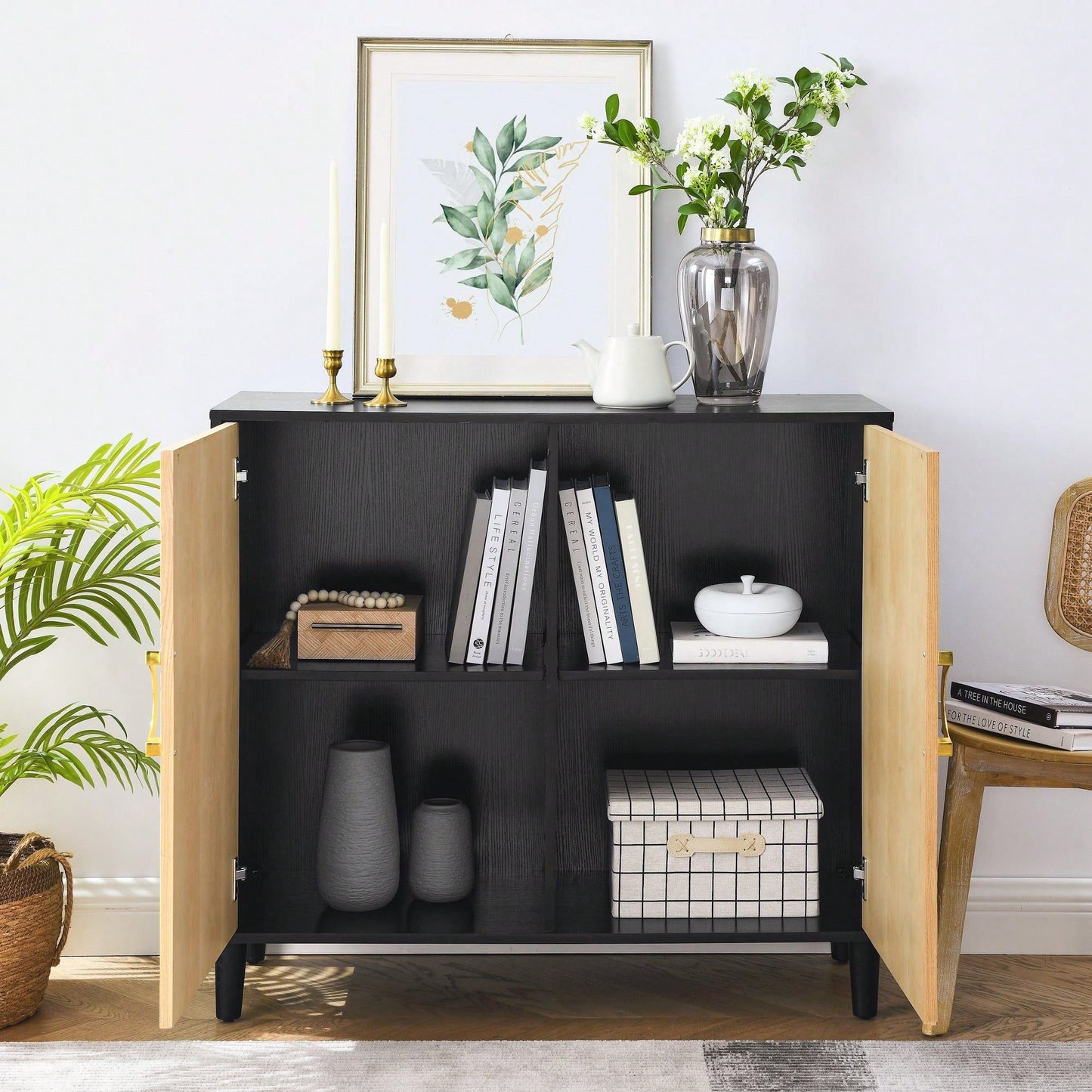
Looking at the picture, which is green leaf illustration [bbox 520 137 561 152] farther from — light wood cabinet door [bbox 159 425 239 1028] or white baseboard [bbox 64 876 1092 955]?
white baseboard [bbox 64 876 1092 955]

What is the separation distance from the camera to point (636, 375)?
1.96 meters

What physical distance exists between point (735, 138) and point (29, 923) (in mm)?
1785

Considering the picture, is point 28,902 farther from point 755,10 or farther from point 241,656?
point 755,10

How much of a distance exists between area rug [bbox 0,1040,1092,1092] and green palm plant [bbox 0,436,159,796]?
17.7 inches

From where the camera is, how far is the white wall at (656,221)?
215 cm

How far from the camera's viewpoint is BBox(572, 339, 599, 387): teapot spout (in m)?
2.03

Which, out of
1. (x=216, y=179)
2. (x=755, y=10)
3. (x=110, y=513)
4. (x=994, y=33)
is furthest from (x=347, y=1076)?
(x=994, y=33)

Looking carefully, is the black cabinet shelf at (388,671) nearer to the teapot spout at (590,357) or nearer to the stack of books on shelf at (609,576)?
the stack of books on shelf at (609,576)

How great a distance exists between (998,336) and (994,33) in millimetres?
A: 535

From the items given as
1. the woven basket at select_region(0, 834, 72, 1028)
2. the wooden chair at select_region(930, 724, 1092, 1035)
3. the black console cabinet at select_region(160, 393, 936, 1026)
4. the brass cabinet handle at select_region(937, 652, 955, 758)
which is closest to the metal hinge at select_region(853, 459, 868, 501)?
the black console cabinet at select_region(160, 393, 936, 1026)

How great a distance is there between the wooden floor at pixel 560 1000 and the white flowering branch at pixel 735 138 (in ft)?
4.44

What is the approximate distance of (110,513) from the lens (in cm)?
220

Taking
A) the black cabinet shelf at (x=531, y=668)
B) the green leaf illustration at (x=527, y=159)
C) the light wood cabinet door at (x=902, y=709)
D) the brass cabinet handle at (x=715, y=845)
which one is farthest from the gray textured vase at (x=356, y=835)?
the green leaf illustration at (x=527, y=159)

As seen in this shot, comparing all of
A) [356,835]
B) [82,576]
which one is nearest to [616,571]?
[356,835]
